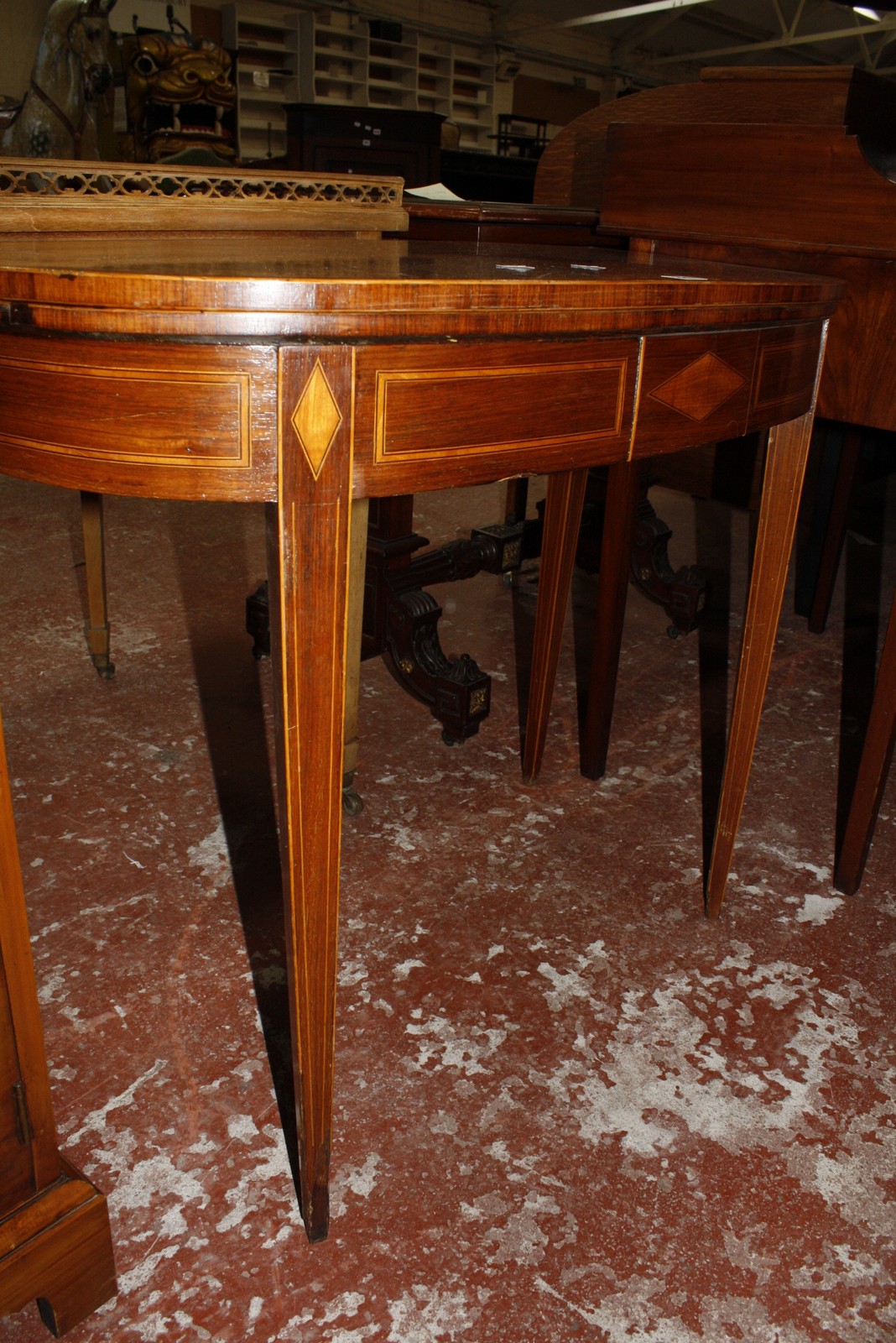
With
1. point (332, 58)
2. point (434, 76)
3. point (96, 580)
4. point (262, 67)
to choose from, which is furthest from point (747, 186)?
point (434, 76)

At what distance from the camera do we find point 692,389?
0.95 meters

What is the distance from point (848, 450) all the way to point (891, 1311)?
1912mm

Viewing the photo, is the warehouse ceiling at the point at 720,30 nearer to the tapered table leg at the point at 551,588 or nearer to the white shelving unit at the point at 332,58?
the white shelving unit at the point at 332,58

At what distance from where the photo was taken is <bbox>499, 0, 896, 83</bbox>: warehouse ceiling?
1387cm

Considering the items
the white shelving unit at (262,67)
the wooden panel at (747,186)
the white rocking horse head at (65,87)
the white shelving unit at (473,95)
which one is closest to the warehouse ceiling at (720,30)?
the white shelving unit at (473,95)

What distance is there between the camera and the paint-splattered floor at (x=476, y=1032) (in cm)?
96

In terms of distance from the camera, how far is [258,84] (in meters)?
11.1

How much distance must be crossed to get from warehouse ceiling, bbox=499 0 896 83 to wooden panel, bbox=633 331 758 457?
1433 cm

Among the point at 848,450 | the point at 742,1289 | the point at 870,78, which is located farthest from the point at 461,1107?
the point at 848,450

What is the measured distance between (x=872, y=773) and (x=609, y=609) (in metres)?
0.49

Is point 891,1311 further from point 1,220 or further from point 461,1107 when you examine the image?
point 1,220

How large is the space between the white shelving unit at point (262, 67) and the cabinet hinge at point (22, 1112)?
12.0 m

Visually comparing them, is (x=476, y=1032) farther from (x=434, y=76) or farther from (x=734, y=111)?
(x=434, y=76)

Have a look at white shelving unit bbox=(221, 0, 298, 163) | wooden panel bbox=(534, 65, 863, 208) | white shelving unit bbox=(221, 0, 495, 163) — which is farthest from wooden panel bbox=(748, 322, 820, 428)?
white shelving unit bbox=(221, 0, 298, 163)
